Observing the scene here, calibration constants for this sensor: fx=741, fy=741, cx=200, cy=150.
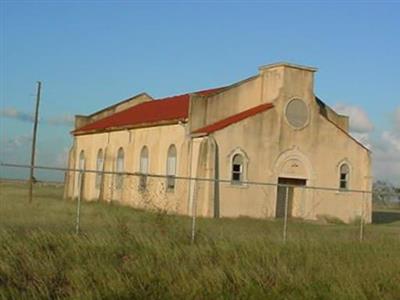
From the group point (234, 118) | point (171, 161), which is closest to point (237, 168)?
point (234, 118)

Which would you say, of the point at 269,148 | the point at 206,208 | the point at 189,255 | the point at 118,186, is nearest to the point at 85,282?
the point at 189,255

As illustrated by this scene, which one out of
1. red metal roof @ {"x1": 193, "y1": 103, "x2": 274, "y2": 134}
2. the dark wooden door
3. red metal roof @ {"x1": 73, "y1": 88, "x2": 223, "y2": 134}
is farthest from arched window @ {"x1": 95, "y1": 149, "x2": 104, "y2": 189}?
the dark wooden door

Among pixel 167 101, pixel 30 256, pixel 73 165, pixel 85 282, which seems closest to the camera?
pixel 85 282

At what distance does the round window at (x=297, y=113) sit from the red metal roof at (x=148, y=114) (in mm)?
4471

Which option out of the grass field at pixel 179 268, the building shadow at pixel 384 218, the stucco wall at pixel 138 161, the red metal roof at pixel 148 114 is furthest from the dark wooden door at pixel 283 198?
the grass field at pixel 179 268

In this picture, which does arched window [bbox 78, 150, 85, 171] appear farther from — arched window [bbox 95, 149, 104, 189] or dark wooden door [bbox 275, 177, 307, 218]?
dark wooden door [bbox 275, 177, 307, 218]

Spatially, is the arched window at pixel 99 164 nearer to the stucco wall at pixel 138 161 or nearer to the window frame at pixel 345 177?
the stucco wall at pixel 138 161

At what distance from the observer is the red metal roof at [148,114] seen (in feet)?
144

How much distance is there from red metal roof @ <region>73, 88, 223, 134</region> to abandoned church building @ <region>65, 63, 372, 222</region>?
0.68 ft

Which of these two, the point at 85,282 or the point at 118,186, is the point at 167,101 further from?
the point at 85,282

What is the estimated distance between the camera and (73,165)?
187 feet

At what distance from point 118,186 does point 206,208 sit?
8.62 metres

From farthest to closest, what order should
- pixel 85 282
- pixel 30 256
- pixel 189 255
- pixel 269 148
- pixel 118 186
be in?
pixel 118 186
pixel 269 148
pixel 189 255
pixel 30 256
pixel 85 282

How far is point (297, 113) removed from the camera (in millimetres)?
42469
